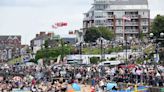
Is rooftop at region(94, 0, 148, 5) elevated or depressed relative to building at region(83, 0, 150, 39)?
elevated

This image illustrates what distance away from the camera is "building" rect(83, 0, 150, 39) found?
16462cm

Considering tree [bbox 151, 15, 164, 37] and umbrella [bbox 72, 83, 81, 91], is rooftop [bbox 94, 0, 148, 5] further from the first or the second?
umbrella [bbox 72, 83, 81, 91]

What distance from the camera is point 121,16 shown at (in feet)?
542

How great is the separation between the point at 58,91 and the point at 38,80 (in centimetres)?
1132

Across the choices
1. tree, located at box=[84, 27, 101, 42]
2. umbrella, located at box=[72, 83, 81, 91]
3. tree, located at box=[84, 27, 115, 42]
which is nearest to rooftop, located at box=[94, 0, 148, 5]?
tree, located at box=[84, 27, 115, 42]

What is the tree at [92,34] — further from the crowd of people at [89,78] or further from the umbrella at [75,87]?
the umbrella at [75,87]

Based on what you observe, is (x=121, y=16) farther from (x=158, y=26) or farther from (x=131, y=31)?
(x=158, y=26)

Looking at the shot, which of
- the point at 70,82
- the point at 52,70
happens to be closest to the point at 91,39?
the point at 52,70

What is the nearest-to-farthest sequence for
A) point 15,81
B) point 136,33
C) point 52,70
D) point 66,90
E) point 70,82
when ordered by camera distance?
point 66,90
point 70,82
point 15,81
point 52,70
point 136,33

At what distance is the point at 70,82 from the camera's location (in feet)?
183

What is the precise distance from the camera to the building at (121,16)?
164625mm

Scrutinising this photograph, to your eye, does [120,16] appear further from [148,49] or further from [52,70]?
[52,70]

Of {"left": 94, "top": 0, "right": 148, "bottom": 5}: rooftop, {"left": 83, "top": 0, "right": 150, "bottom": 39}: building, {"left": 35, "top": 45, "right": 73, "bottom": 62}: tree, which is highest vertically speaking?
{"left": 94, "top": 0, "right": 148, "bottom": 5}: rooftop

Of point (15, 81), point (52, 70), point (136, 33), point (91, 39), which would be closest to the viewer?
point (15, 81)
